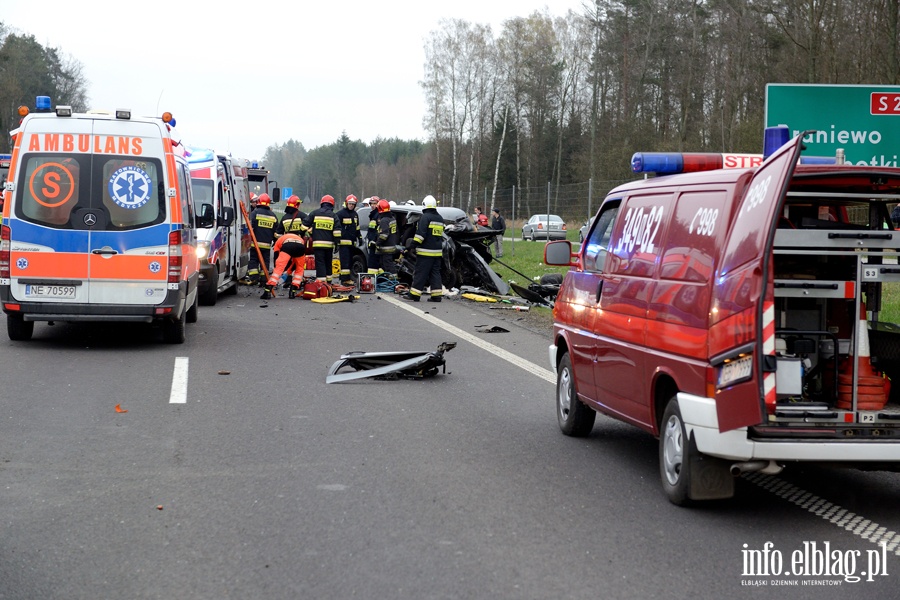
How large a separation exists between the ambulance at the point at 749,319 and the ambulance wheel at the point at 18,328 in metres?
8.23

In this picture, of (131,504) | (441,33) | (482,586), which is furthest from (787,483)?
(441,33)

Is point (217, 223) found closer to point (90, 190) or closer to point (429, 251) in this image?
point (429, 251)

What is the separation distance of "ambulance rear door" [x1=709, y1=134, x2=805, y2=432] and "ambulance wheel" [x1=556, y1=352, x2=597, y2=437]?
245 centimetres

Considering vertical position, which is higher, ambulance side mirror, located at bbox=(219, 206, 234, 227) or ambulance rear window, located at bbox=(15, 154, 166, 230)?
ambulance rear window, located at bbox=(15, 154, 166, 230)

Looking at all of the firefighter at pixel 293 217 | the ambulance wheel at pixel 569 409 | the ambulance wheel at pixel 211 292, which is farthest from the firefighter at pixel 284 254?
the ambulance wheel at pixel 569 409

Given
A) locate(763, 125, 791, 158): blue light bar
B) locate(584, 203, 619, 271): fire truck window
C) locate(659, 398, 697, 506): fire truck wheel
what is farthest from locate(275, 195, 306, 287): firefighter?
locate(763, 125, 791, 158): blue light bar

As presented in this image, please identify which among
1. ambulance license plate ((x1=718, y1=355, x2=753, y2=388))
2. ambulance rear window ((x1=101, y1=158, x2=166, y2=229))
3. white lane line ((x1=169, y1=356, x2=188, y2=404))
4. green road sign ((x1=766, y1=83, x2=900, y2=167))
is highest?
green road sign ((x1=766, y1=83, x2=900, y2=167))

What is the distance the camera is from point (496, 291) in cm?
2158

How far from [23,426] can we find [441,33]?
6350 centimetres

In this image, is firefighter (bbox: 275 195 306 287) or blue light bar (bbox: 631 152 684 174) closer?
blue light bar (bbox: 631 152 684 174)

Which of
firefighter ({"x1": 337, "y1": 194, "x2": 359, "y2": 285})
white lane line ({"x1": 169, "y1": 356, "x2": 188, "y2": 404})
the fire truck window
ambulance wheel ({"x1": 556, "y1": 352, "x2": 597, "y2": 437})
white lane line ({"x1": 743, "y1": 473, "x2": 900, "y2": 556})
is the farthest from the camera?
firefighter ({"x1": 337, "y1": 194, "x2": 359, "y2": 285})

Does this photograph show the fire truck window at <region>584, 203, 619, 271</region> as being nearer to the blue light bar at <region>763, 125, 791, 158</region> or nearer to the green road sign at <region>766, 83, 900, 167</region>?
the blue light bar at <region>763, 125, 791, 158</region>

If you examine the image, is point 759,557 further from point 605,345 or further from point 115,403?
point 115,403

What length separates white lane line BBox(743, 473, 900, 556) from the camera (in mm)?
5340
